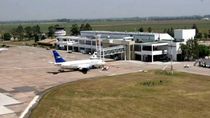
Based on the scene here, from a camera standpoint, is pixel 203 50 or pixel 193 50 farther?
pixel 203 50

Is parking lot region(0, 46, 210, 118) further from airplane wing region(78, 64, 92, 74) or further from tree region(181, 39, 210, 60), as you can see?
tree region(181, 39, 210, 60)

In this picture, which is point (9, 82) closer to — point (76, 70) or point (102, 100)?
point (76, 70)

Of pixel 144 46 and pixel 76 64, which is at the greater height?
pixel 144 46

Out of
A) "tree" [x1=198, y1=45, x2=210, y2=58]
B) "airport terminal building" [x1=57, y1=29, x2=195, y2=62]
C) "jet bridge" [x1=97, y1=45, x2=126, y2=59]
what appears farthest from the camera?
"jet bridge" [x1=97, y1=45, x2=126, y2=59]

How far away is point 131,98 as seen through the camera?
183 feet

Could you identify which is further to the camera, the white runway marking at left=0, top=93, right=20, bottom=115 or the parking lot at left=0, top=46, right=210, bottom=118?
the parking lot at left=0, top=46, right=210, bottom=118

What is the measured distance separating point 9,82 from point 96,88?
21639 millimetres

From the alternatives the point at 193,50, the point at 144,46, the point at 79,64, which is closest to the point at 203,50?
the point at 193,50

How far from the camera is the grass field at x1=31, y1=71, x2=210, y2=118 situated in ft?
156

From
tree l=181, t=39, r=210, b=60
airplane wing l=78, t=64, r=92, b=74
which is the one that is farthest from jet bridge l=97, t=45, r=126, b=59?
airplane wing l=78, t=64, r=92, b=74

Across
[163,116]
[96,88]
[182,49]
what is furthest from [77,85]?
[182,49]

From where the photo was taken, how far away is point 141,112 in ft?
156

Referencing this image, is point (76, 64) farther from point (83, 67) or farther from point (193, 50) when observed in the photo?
point (193, 50)

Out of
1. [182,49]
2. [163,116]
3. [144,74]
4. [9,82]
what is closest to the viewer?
[163,116]
